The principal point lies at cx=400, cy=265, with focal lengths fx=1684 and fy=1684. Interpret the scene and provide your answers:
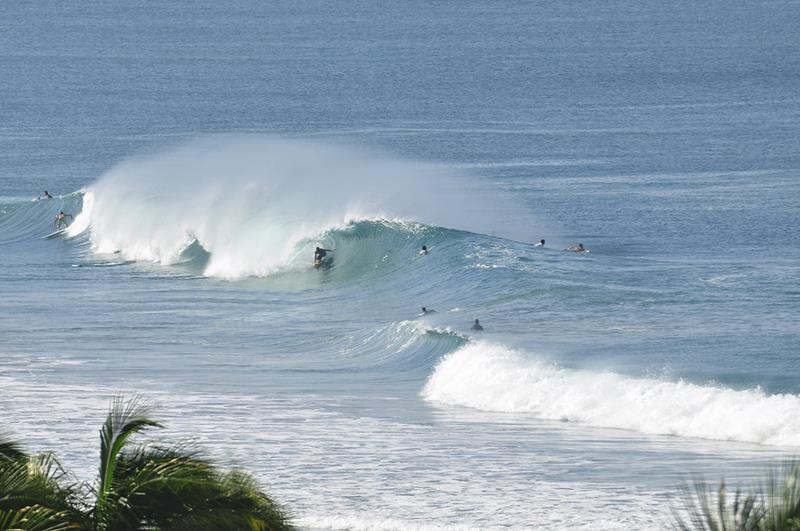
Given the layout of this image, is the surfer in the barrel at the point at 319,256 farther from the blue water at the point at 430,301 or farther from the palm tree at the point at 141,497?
the palm tree at the point at 141,497

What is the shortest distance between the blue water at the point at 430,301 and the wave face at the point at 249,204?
0.16 meters

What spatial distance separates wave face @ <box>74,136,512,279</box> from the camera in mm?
53094

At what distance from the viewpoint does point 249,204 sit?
57000 millimetres

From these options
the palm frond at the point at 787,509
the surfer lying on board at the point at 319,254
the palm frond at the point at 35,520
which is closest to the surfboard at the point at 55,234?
the surfer lying on board at the point at 319,254

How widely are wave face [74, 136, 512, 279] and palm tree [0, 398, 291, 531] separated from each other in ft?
127

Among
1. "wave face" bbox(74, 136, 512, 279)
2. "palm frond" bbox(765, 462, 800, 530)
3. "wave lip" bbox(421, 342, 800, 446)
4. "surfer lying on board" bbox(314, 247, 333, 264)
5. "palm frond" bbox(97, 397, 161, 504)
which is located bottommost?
"palm frond" bbox(765, 462, 800, 530)

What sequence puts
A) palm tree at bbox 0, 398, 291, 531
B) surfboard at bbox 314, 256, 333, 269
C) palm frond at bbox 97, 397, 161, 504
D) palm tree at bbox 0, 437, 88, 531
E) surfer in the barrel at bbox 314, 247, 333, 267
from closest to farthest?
1. palm tree at bbox 0, 437, 88, 531
2. palm tree at bbox 0, 398, 291, 531
3. palm frond at bbox 97, 397, 161, 504
4. surfboard at bbox 314, 256, 333, 269
5. surfer in the barrel at bbox 314, 247, 333, 267

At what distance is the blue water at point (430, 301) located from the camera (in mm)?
24625

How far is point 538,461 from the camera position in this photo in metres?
24.6

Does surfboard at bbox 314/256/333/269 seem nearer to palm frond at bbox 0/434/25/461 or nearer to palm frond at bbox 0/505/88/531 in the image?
palm frond at bbox 0/434/25/461

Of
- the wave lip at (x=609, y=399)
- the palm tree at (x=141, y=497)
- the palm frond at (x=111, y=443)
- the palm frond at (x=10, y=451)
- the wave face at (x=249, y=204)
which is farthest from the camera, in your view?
the wave face at (x=249, y=204)

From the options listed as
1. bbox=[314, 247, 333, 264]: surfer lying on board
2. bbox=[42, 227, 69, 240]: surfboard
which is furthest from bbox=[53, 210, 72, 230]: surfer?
bbox=[314, 247, 333, 264]: surfer lying on board

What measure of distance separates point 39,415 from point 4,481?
17.5m

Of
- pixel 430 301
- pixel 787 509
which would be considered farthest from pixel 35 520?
pixel 430 301
